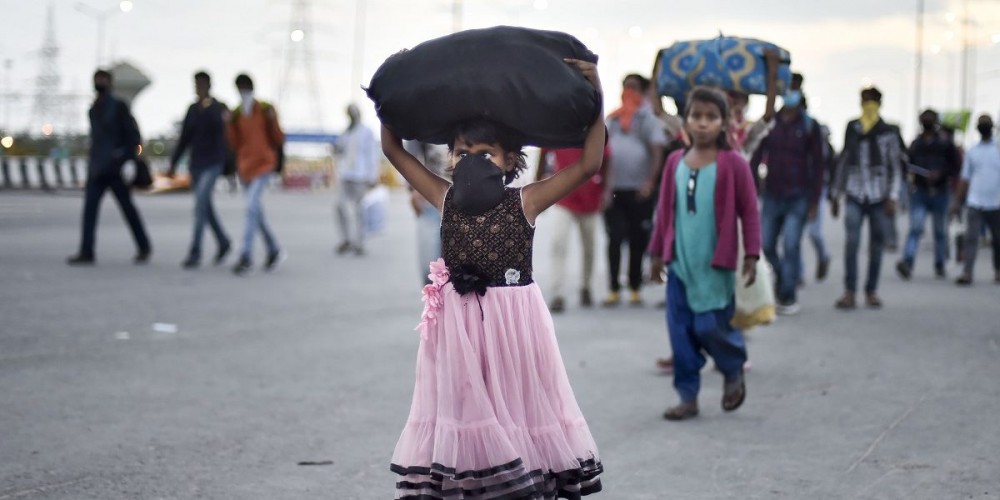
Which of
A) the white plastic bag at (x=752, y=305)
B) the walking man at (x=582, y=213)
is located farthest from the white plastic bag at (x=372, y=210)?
the white plastic bag at (x=752, y=305)

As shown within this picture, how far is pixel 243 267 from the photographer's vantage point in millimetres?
15500

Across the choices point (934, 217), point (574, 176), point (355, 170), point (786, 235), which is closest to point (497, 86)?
point (574, 176)

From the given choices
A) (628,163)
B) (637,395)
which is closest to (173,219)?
(628,163)

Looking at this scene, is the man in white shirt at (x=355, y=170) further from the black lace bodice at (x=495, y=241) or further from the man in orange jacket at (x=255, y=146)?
the black lace bodice at (x=495, y=241)

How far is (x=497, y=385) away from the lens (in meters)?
4.52

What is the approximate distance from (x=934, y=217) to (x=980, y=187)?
126 cm

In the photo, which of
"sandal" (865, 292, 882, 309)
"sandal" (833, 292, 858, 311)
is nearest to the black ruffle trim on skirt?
"sandal" (833, 292, 858, 311)

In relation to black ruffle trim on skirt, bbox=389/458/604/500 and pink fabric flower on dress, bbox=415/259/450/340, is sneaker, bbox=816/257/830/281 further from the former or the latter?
black ruffle trim on skirt, bbox=389/458/604/500

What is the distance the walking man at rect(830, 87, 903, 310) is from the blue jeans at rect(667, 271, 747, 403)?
19.4 feet

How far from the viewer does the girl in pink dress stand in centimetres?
443

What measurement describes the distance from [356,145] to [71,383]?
11152mm

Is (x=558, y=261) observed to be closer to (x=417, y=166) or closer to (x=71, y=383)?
(x=71, y=383)

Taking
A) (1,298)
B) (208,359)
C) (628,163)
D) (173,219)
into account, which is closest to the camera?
(208,359)

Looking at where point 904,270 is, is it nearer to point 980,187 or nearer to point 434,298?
point 980,187
